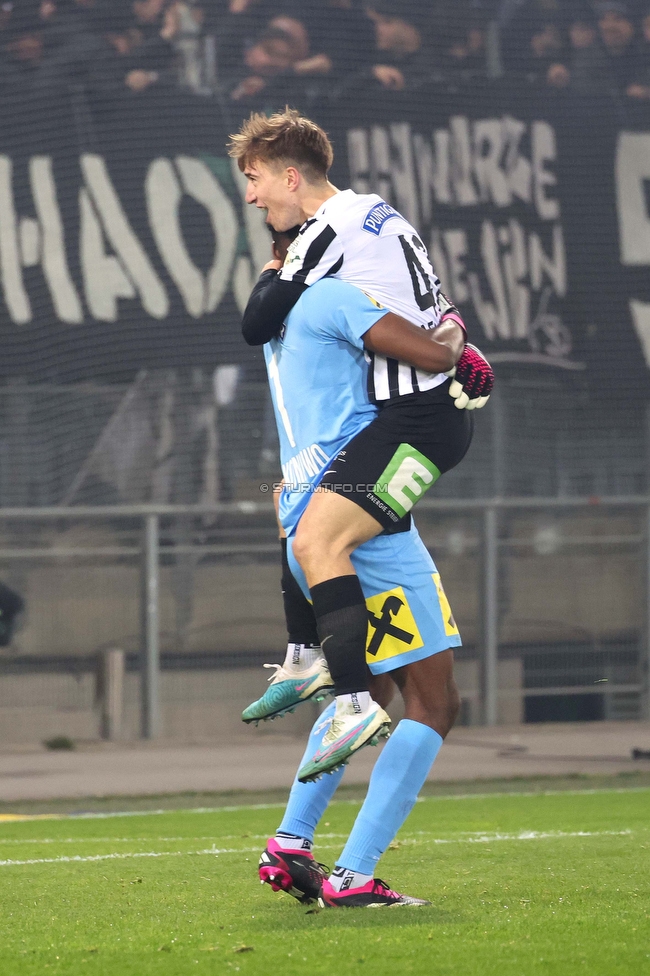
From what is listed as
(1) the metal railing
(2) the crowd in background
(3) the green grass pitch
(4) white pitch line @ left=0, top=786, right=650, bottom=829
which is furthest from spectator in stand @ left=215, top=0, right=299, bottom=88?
(3) the green grass pitch

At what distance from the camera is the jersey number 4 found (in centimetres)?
416

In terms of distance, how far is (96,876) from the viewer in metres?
5.00

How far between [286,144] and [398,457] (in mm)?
917

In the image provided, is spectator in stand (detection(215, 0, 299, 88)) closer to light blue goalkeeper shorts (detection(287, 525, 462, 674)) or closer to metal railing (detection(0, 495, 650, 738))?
metal railing (detection(0, 495, 650, 738))

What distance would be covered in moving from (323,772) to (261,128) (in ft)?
5.71

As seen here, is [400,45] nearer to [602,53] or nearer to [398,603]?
[602,53]

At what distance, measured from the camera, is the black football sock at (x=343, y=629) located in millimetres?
3869

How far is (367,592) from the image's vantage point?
160 inches

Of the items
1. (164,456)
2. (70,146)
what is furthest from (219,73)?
(164,456)

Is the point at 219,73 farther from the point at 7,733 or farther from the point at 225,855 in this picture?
the point at 225,855

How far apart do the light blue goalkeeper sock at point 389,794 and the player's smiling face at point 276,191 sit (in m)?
1.42

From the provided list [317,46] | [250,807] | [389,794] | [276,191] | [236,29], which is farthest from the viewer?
[317,46]

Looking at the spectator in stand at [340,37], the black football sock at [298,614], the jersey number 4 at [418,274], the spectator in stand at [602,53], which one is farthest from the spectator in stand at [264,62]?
the black football sock at [298,614]

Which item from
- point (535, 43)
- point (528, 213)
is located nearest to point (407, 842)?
point (528, 213)
